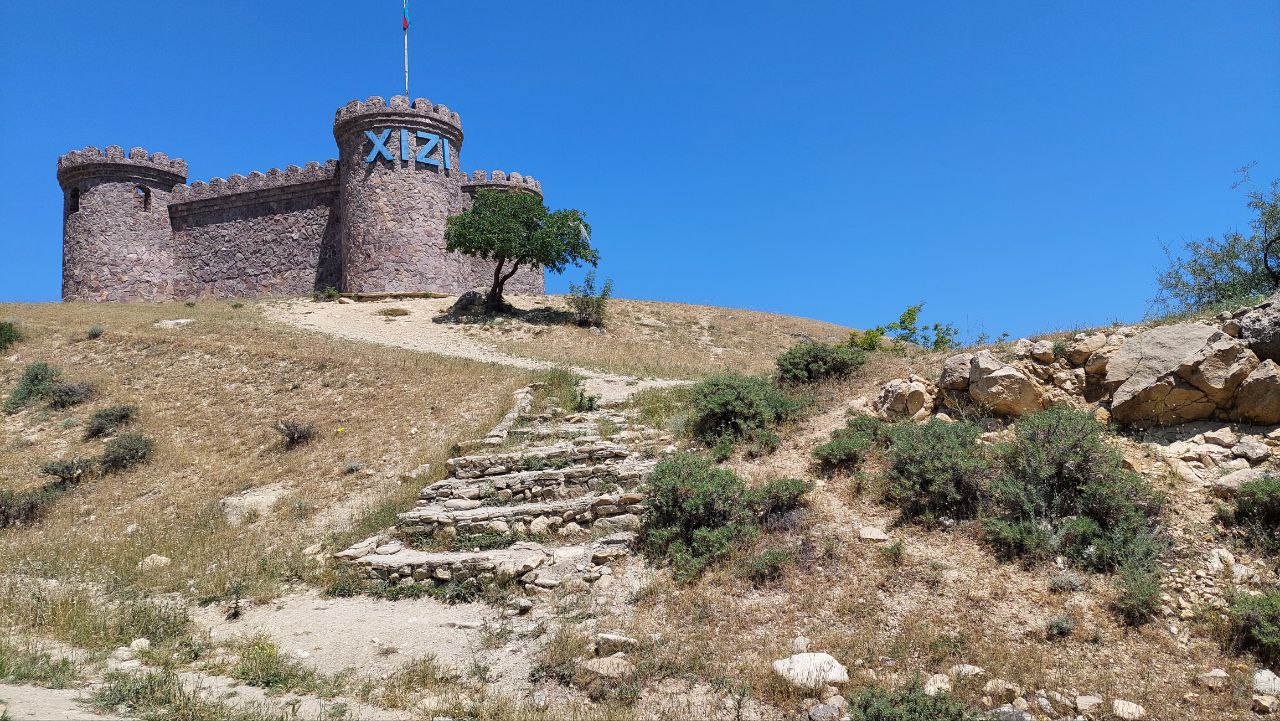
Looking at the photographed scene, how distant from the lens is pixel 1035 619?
7059 millimetres

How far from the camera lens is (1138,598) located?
6.77 metres

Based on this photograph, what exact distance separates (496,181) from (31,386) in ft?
68.7

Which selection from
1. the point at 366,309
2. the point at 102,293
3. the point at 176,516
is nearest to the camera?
the point at 176,516

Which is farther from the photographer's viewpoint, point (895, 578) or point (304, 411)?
point (304, 411)

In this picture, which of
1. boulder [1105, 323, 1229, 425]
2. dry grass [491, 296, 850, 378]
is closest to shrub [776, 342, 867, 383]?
boulder [1105, 323, 1229, 425]

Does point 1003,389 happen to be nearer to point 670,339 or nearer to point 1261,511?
point 1261,511

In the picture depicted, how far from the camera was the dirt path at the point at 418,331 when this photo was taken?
18.4 metres

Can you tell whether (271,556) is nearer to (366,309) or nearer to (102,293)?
(366,309)

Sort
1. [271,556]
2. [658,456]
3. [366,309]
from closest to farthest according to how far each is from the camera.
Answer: [271,556]
[658,456]
[366,309]

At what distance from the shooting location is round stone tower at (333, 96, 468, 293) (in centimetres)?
3312

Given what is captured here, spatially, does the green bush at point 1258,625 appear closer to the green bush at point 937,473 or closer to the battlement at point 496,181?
the green bush at point 937,473

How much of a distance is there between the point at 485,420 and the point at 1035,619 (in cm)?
1099

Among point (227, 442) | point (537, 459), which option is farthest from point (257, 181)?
point (537, 459)

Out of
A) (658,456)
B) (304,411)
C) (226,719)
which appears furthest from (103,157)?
(226,719)
